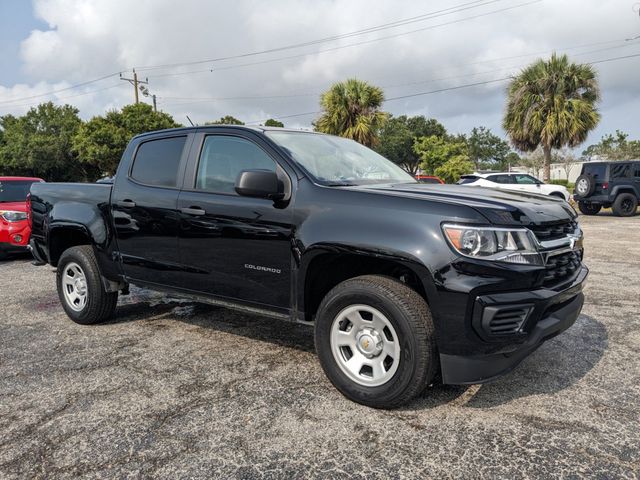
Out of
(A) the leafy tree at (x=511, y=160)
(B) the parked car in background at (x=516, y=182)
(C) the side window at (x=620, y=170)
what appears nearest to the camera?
(C) the side window at (x=620, y=170)

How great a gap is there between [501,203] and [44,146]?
44.2 metres

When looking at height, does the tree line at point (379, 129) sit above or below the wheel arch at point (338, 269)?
above

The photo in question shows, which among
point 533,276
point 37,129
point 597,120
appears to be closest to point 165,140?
point 533,276

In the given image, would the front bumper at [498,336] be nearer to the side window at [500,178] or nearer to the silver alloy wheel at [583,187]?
the side window at [500,178]

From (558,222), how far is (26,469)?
10.4 feet

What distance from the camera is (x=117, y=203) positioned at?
4.35 meters

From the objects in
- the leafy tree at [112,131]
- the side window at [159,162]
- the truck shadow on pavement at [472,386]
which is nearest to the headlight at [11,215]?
the truck shadow on pavement at [472,386]

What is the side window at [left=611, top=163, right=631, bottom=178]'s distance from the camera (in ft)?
54.2

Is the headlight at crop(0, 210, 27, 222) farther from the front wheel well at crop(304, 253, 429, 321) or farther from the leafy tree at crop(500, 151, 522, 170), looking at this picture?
the leafy tree at crop(500, 151, 522, 170)

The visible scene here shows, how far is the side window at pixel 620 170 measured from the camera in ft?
54.2

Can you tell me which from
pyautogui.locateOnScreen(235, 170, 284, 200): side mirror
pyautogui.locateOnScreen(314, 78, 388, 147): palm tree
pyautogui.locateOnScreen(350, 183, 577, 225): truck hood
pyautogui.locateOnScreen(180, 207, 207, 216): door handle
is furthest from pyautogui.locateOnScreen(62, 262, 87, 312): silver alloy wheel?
pyautogui.locateOnScreen(314, 78, 388, 147): palm tree

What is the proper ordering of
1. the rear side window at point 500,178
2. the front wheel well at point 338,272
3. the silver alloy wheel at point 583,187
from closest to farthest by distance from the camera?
1. the front wheel well at point 338,272
2. the silver alloy wheel at point 583,187
3. the rear side window at point 500,178

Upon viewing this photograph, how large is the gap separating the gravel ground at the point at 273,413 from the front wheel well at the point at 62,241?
0.84 meters

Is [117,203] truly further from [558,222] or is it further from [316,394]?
[558,222]
